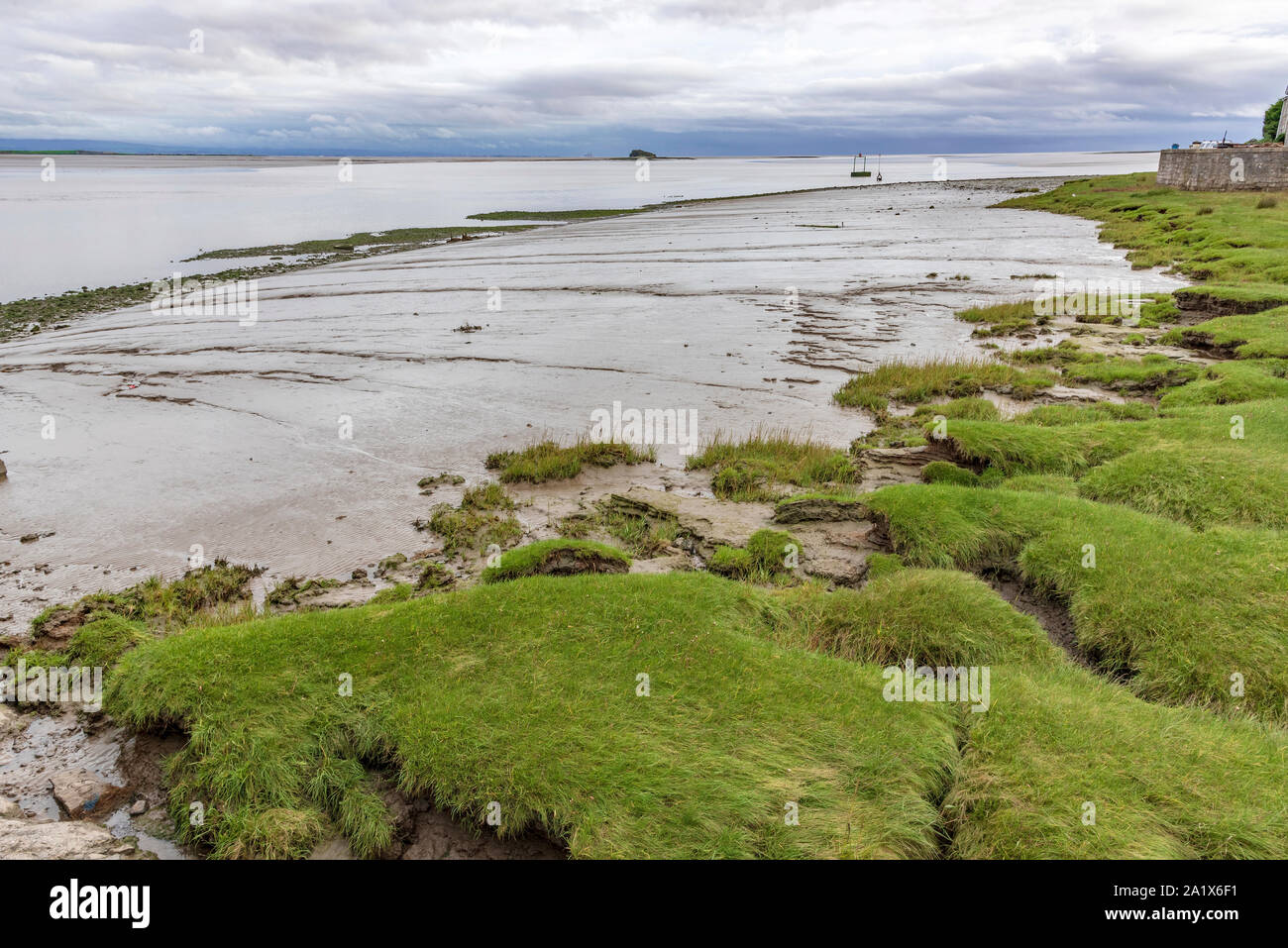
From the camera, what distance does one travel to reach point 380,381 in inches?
1035

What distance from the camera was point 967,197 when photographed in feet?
417

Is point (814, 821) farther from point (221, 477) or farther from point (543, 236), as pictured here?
point (543, 236)

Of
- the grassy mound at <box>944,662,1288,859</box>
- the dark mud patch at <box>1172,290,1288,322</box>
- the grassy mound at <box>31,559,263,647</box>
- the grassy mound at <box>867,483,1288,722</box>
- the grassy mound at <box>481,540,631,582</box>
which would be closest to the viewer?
the grassy mound at <box>944,662,1288,859</box>

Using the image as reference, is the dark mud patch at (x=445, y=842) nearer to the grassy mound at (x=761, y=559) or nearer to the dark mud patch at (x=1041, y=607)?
the grassy mound at (x=761, y=559)

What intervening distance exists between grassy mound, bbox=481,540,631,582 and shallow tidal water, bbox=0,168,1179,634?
11.6ft

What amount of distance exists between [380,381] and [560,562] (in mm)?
17558

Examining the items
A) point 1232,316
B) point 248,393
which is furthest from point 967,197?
point 248,393

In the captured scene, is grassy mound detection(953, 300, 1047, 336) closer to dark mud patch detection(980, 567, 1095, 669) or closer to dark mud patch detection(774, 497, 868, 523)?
dark mud patch detection(774, 497, 868, 523)

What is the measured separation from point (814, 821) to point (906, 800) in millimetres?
955

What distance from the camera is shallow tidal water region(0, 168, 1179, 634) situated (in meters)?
15.1

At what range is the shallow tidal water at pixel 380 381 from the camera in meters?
15.1
